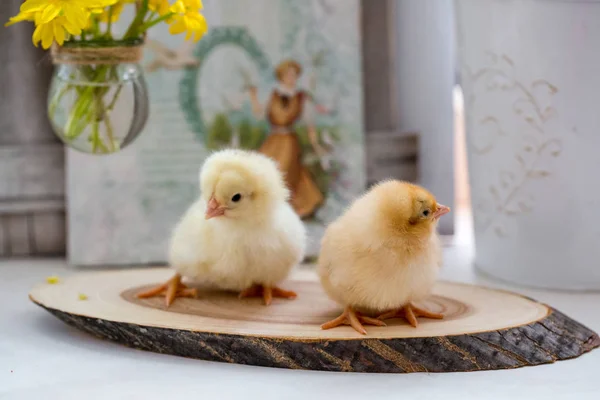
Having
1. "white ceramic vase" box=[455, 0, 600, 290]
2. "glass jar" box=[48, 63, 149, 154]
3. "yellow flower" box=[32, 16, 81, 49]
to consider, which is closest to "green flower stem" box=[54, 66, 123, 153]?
"glass jar" box=[48, 63, 149, 154]

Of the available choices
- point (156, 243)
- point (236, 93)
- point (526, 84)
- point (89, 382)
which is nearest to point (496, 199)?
point (526, 84)

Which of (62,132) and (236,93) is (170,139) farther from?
(62,132)

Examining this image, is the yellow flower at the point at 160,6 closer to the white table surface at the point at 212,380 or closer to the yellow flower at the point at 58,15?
the yellow flower at the point at 58,15

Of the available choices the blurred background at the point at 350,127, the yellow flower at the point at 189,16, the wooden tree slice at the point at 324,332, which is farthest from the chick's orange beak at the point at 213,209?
the blurred background at the point at 350,127

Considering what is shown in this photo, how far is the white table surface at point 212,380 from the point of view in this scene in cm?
87

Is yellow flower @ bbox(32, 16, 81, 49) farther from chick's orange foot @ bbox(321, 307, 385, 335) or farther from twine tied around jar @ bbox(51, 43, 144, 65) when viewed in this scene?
chick's orange foot @ bbox(321, 307, 385, 335)

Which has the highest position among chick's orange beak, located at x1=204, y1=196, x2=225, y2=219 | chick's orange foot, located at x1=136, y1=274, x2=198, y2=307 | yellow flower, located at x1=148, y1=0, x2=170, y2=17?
yellow flower, located at x1=148, y1=0, x2=170, y2=17

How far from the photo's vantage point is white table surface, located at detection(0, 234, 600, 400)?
87 cm

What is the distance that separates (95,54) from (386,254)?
17.1 inches

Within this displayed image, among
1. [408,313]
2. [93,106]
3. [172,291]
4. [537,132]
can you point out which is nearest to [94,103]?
[93,106]

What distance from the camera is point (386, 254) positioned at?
36.8 inches

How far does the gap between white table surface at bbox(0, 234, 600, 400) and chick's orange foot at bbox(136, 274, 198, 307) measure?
0.09 meters

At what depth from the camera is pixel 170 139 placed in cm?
146

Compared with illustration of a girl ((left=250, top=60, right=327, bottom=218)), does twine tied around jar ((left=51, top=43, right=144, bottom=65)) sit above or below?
above
